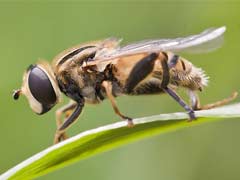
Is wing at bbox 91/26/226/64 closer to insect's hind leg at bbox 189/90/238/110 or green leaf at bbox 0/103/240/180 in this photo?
insect's hind leg at bbox 189/90/238/110

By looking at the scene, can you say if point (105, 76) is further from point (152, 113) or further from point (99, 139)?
point (152, 113)

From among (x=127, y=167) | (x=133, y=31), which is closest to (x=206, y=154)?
(x=127, y=167)

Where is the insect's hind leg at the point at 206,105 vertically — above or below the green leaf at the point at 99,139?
above

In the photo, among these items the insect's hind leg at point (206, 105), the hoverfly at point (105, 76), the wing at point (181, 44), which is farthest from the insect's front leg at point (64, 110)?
the insect's hind leg at point (206, 105)

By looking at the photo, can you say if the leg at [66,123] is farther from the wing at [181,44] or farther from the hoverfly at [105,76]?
the wing at [181,44]

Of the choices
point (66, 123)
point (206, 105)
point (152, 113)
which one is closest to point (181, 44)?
point (206, 105)

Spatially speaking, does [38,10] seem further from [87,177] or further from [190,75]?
[190,75]
